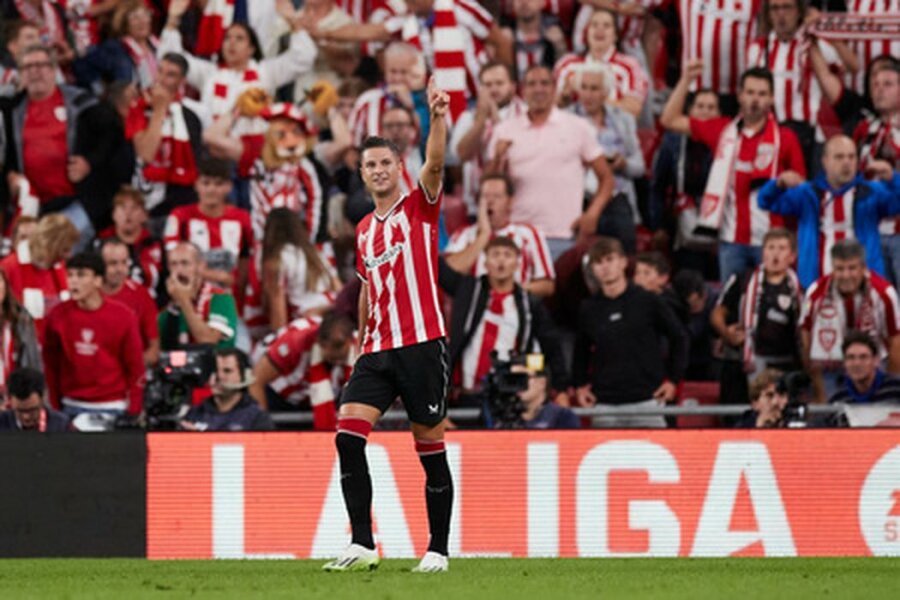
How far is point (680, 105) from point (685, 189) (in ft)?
2.15

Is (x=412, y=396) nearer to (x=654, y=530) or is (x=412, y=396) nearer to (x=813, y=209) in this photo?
(x=654, y=530)

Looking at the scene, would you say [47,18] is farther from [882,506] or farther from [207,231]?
[882,506]

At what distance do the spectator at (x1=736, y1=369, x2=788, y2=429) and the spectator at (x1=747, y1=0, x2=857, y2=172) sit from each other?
3.18 meters

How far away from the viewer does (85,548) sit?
1159cm

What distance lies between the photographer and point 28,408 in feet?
41.2

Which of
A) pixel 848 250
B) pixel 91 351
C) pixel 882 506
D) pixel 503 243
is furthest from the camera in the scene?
pixel 91 351

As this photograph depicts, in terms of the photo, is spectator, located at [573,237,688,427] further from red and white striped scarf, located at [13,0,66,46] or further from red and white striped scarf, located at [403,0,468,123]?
red and white striped scarf, located at [13,0,66,46]

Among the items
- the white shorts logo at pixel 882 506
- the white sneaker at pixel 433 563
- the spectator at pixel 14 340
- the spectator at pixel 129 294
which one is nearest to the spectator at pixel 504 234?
the spectator at pixel 129 294

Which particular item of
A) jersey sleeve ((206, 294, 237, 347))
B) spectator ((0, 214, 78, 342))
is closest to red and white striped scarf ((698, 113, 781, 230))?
jersey sleeve ((206, 294, 237, 347))

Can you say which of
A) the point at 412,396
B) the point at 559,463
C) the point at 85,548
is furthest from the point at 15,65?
the point at 412,396

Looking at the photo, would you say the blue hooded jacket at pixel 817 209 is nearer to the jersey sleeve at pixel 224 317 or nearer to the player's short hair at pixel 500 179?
the player's short hair at pixel 500 179

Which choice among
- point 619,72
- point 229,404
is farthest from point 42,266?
point 619,72

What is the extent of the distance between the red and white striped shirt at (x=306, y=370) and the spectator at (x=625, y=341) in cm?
171

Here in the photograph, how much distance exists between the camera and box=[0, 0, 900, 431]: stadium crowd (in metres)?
13.5
